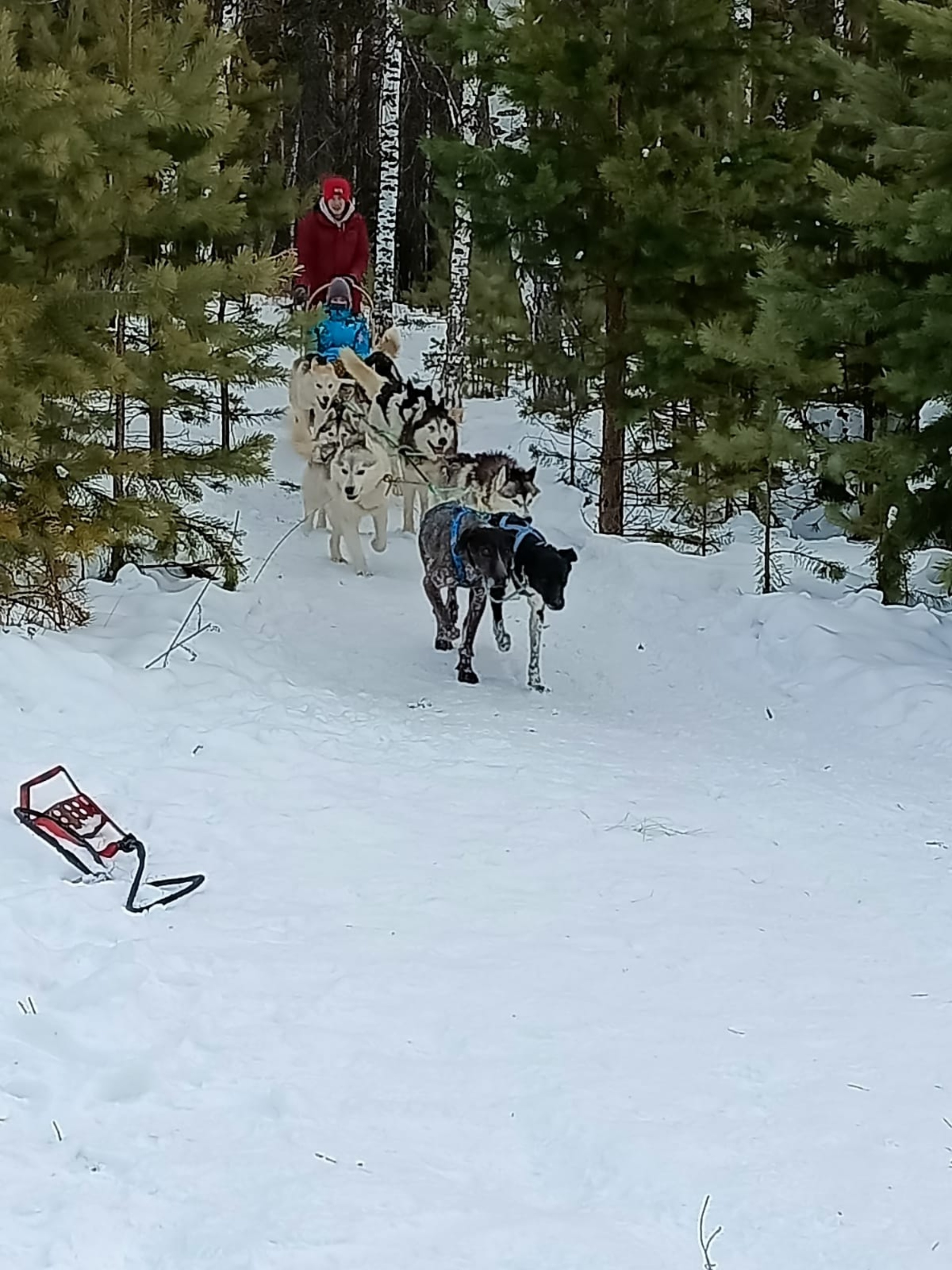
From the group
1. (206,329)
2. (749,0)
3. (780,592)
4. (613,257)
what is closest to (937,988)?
(780,592)

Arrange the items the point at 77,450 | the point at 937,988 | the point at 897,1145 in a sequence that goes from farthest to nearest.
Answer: the point at 77,450 < the point at 937,988 < the point at 897,1145

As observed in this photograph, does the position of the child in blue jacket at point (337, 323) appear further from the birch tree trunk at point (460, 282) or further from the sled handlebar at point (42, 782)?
the sled handlebar at point (42, 782)

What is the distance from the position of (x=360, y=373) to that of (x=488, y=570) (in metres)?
4.92

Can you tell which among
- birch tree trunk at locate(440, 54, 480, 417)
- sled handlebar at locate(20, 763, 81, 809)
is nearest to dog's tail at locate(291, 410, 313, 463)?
birch tree trunk at locate(440, 54, 480, 417)

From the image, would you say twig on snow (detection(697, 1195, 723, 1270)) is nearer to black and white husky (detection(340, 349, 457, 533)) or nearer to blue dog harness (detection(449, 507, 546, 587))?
blue dog harness (detection(449, 507, 546, 587))

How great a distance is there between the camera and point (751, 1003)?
13.1ft

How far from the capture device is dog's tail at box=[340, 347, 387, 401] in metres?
11.8

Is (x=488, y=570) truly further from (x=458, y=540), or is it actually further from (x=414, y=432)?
(x=414, y=432)

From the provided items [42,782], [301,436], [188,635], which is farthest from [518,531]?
[301,436]

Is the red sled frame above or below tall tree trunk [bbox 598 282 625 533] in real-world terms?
below

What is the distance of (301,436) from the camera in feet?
38.2

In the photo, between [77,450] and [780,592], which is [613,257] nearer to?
[780,592]

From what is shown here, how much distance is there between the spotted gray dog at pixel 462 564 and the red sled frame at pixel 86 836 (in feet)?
10.7

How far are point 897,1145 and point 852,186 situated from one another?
6.48 metres
